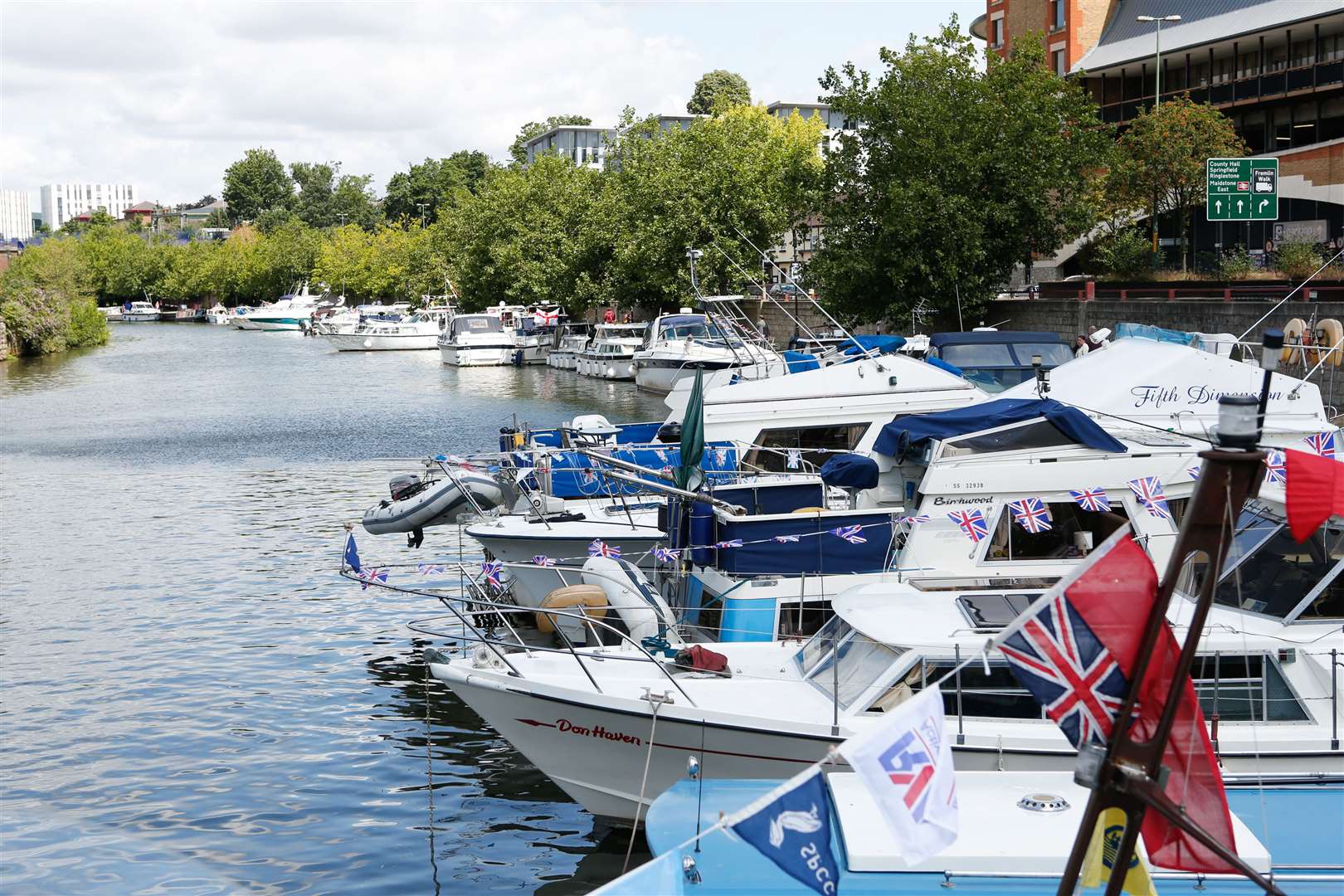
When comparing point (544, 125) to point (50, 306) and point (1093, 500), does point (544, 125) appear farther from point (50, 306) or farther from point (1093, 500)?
point (1093, 500)

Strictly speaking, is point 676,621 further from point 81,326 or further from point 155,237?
point 155,237

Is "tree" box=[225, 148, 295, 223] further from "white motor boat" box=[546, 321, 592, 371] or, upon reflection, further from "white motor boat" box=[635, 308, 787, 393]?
"white motor boat" box=[635, 308, 787, 393]

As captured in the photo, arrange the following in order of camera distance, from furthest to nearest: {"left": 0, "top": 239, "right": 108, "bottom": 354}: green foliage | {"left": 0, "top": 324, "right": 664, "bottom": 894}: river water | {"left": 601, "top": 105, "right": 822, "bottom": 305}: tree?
{"left": 0, "top": 239, "right": 108, "bottom": 354}: green foliage, {"left": 601, "top": 105, "right": 822, "bottom": 305}: tree, {"left": 0, "top": 324, "right": 664, "bottom": 894}: river water

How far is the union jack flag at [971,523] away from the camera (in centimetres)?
1459

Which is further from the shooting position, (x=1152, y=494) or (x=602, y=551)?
(x=602, y=551)

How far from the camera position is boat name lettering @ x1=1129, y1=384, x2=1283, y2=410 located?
17.2 meters

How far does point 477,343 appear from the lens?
233 feet

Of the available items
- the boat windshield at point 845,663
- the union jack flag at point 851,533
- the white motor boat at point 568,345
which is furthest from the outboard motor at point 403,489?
the white motor boat at point 568,345

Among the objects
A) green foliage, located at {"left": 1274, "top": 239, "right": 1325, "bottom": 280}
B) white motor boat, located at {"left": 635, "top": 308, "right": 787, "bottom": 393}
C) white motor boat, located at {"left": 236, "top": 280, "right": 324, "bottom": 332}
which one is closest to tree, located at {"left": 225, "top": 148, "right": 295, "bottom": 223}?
white motor boat, located at {"left": 236, "top": 280, "right": 324, "bottom": 332}

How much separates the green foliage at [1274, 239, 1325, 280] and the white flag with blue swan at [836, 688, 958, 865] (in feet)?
112

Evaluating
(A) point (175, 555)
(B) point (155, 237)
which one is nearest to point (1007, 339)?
(A) point (175, 555)

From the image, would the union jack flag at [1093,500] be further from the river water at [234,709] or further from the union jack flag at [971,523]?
the river water at [234,709]

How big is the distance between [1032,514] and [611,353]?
156ft

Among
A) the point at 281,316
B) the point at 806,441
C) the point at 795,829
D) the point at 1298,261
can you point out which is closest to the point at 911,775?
the point at 795,829
